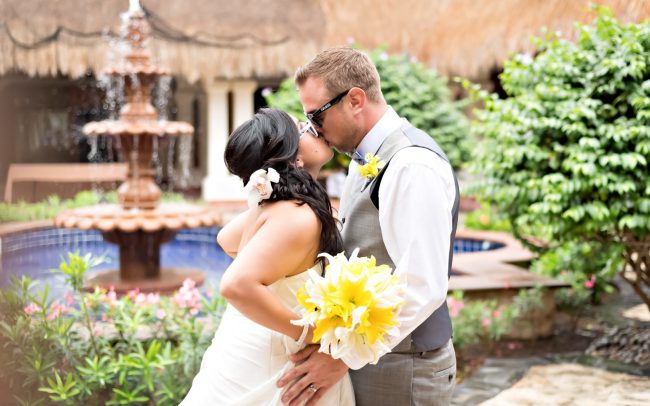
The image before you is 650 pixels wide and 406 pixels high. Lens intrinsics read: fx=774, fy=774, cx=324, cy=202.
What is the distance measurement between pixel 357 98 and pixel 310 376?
765 mm

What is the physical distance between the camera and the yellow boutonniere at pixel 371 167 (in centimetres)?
206

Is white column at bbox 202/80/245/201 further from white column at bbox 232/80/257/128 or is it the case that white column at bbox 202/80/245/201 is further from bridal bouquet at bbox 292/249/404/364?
bridal bouquet at bbox 292/249/404/364

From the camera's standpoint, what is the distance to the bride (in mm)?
1932

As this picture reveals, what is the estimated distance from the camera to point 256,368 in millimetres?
2100

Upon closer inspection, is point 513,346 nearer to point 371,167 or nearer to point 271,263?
point 371,167

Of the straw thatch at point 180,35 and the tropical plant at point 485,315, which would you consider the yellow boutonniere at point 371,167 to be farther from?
the straw thatch at point 180,35

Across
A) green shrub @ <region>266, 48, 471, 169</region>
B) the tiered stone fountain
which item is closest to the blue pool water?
the tiered stone fountain

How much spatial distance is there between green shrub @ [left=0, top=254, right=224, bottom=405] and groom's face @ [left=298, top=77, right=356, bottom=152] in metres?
1.73

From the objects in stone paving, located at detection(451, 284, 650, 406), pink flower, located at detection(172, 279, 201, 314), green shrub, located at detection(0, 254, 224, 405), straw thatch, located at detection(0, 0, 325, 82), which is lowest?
stone paving, located at detection(451, 284, 650, 406)

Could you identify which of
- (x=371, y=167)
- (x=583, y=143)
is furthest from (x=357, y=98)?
(x=583, y=143)

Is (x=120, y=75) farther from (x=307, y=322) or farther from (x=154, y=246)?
(x=307, y=322)

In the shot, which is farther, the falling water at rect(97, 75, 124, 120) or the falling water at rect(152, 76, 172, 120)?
the falling water at rect(152, 76, 172, 120)

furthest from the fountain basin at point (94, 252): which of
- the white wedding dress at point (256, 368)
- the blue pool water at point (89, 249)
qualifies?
the white wedding dress at point (256, 368)

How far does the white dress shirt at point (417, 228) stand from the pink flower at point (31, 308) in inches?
87.3
